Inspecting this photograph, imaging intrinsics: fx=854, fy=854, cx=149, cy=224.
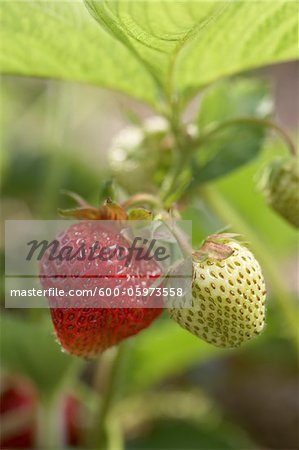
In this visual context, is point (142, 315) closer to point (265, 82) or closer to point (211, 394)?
point (265, 82)

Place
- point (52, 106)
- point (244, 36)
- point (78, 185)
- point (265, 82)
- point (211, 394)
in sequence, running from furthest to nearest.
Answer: point (211, 394) < point (78, 185) < point (52, 106) < point (265, 82) < point (244, 36)

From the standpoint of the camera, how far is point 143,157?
3.33ft

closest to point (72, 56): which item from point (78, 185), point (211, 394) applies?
point (78, 185)

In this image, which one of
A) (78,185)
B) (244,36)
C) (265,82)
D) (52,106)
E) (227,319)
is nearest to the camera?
(227,319)

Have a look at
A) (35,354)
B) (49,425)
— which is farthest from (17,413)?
(35,354)

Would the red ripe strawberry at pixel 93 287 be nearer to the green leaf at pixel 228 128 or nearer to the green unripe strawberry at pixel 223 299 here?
the green unripe strawberry at pixel 223 299

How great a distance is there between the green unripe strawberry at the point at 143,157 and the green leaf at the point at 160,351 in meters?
0.33

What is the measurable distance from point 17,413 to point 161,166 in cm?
→ 65

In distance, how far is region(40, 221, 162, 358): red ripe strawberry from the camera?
0.75m

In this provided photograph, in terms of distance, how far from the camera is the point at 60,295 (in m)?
0.75

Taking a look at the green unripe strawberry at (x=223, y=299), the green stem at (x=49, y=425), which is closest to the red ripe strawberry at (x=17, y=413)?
the green stem at (x=49, y=425)

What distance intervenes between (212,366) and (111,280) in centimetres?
157

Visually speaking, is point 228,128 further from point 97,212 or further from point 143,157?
point 97,212

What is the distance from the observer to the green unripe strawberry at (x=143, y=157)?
3.28 feet
